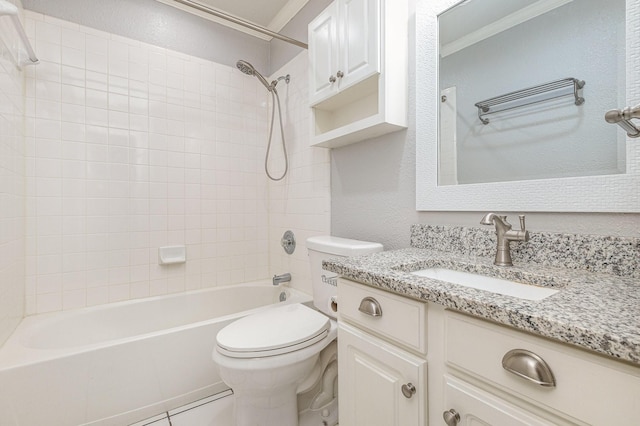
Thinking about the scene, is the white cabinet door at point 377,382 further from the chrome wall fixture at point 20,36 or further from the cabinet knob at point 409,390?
the chrome wall fixture at point 20,36

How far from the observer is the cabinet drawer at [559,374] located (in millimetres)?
408

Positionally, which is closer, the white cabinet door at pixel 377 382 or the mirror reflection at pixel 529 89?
the white cabinet door at pixel 377 382

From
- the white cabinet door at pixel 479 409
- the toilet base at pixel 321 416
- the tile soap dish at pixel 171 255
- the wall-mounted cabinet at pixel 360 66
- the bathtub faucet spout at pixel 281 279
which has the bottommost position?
the toilet base at pixel 321 416

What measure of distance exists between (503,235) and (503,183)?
195mm

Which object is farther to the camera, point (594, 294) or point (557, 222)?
point (557, 222)

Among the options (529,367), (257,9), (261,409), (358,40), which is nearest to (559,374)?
(529,367)

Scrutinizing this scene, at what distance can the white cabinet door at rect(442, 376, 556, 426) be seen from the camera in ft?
1.70

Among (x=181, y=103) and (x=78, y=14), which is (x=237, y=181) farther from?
(x=78, y=14)

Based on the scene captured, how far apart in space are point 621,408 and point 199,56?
2.52 m

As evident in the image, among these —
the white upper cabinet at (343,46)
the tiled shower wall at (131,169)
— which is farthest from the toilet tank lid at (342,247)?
the tiled shower wall at (131,169)

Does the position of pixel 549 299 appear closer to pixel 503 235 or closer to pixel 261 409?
pixel 503 235

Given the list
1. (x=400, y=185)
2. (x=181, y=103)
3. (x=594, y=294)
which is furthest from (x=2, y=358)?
(x=594, y=294)

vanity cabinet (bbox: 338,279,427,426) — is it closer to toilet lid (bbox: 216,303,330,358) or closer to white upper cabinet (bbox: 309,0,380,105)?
toilet lid (bbox: 216,303,330,358)

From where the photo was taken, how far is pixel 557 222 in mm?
864
